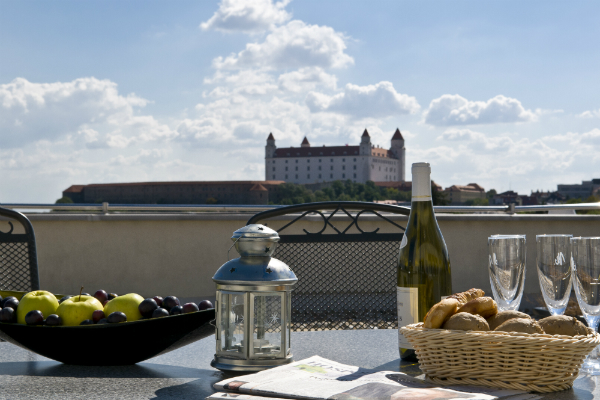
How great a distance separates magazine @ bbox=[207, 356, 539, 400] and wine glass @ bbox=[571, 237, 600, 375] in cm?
24

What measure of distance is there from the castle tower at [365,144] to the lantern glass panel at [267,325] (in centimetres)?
8105

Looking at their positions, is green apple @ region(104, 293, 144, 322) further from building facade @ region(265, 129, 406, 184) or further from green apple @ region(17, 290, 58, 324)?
building facade @ region(265, 129, 406, 184)

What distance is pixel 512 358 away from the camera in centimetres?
74

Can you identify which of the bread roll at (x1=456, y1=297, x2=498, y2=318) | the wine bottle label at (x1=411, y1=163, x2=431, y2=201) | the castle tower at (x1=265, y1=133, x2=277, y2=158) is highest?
the castle tower at (x1=265, y1=133, x2=277, y2=158)

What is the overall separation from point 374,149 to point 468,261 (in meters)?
81.2

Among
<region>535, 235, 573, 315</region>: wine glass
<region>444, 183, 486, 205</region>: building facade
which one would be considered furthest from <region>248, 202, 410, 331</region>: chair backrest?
<region>444, 183, 486, 205</region>: building facade

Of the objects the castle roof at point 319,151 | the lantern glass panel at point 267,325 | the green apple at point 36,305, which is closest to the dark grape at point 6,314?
the green apple at point 36,305

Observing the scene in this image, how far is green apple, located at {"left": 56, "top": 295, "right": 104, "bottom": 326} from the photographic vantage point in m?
0.93

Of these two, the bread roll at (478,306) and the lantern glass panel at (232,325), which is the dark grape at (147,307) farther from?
the bread roll at (478,306)

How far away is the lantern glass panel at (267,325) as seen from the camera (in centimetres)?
84

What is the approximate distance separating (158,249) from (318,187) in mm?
71901

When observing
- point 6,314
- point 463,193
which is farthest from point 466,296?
point 463,193

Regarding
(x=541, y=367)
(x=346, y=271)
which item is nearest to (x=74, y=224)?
(x=346, y=271)

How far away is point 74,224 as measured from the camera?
14.7 ft
